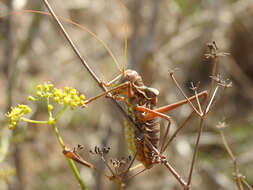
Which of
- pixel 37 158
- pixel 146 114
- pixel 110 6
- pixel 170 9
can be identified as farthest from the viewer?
pixel 37 158

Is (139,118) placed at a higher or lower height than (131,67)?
lower

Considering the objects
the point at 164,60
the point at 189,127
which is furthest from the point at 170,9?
the point at 189,127

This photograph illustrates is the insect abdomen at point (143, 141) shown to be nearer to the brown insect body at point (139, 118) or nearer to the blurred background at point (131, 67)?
the brown insect body at point (139, 118)

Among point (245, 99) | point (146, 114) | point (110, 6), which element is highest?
point (110, 6)

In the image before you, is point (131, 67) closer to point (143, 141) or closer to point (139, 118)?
point (139, 118)

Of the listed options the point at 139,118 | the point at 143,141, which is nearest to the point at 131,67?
the point at 139,118

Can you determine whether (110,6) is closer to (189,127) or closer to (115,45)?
(115,45)

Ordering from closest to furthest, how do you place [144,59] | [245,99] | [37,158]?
[144,59] → [37,158] → [245,99]
